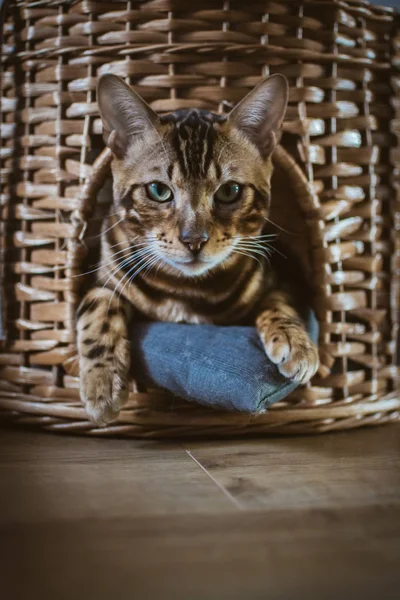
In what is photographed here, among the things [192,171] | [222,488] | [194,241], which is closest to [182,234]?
[194,241]

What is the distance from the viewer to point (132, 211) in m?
1.20

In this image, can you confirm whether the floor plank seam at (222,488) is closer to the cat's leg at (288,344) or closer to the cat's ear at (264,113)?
the cat's leg at (288,344)

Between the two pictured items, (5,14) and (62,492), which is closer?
(62,492)

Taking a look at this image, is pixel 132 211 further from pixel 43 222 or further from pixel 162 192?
pixel 43 222

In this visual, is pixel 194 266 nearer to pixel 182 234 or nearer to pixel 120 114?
pixel 182 234

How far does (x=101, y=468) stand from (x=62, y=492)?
0.13 m

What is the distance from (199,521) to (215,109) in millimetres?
791

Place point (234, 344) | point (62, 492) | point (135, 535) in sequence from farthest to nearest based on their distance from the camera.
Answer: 1. point (234, 344)
2. point (62, 492)
3. point (135, 535)

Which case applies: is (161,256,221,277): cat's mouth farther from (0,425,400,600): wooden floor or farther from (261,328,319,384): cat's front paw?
(0,425,400,600): wooden floor

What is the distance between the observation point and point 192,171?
3.78 ft

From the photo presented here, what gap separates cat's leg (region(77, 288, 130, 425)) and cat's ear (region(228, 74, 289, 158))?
1.37 feet

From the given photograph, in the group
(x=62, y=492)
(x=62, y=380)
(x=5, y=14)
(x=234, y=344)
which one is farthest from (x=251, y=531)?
A: (x=5, y=14)

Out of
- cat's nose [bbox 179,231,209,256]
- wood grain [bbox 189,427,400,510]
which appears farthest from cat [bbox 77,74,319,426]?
wood grain [bbox 189,427,400,510]

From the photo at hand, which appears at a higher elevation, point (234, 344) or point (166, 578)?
point (234, 344)
